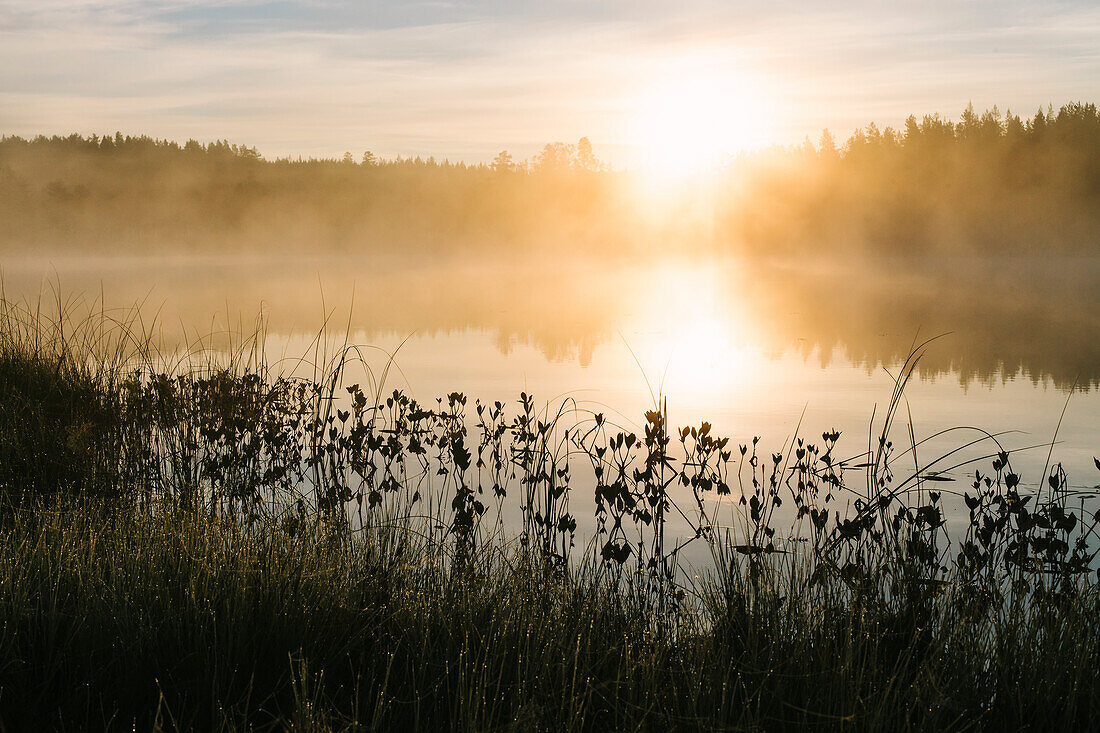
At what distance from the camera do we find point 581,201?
96938 millimetres

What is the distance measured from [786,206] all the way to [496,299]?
57.9 meters

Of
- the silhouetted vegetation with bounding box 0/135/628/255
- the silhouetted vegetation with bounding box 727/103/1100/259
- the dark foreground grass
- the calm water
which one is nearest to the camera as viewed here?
the dark foreground grass

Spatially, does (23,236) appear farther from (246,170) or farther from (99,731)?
(99,731)

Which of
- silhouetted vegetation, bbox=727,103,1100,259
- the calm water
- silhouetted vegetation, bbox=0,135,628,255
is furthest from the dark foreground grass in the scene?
silhouetted vegetation, bbox=0,135,628,255

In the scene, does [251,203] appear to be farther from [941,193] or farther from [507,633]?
[507,633]

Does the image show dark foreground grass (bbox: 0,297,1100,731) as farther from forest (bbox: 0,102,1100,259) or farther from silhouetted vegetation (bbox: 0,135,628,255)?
silhouetted vegetation (bbox: 0,135,628,255)

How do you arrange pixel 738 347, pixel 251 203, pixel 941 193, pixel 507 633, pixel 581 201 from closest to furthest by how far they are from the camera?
pixel 507 633
pixel 738 347
pixel 941 193
pixel 251 203
pixel 581 201

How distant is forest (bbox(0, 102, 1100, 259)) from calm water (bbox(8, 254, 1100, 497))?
4368 centimetres

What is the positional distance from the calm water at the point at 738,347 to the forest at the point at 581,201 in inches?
1720

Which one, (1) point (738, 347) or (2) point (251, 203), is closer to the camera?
(1) point (738, 347)

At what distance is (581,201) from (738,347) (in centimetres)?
8415

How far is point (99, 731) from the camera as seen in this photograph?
8.81 ft

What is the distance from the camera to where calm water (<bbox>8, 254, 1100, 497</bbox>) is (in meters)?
8.79

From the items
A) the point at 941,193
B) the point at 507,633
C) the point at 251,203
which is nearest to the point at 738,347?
the point at 507,633
